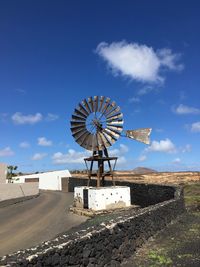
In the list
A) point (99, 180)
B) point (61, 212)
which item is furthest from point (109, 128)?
point (61, 212)

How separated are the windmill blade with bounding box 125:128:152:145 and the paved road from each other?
8240 millimetres

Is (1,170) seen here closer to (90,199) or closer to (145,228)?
(90,199)

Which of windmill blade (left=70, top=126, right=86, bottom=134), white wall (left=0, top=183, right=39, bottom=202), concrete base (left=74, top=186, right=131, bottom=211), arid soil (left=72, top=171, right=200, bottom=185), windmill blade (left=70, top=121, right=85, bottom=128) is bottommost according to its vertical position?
concrete base (left=74, top=186, right=131, bottom=211)

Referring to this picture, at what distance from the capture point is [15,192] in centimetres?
4553

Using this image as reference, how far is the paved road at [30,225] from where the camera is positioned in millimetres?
19250

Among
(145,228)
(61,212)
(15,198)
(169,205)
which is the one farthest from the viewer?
(15,198)

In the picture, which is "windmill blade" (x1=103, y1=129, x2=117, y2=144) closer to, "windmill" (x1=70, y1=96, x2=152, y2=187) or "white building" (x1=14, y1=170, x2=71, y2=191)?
"windmill" (x1=70, y1=96, x2=152, y2=187)

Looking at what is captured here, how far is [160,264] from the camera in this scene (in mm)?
11594

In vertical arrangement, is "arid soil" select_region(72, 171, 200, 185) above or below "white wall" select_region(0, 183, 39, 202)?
above

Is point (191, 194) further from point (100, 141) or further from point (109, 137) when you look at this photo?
point (100, 141)

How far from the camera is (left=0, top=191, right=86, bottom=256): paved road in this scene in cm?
1925

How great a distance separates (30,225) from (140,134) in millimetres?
12317

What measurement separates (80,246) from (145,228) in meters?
5.87

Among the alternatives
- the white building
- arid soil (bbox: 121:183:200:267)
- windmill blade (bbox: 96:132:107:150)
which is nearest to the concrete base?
windmill blade (bbox: 96:132:107:150)
